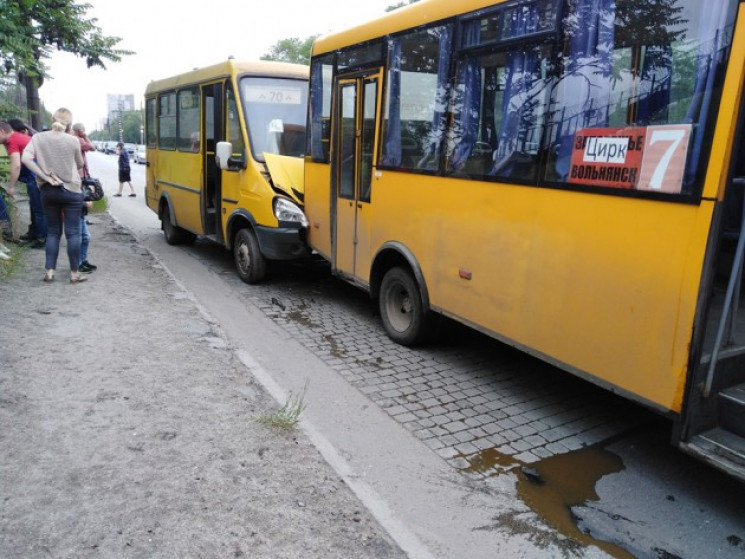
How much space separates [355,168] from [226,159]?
219 centimetres

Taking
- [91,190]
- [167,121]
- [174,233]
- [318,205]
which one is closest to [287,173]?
[318,205]

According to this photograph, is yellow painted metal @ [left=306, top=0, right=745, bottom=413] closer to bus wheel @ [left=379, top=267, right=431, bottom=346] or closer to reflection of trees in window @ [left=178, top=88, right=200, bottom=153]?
bus wheel @ [left=379, top=267, right=431, bottom=346]

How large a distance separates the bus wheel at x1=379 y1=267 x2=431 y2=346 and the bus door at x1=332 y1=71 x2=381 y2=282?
14.7 inches

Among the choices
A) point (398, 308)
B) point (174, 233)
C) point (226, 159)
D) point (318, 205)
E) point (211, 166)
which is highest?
point (226, 159)

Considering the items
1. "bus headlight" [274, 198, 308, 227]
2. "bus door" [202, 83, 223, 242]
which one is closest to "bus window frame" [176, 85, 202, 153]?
"bus door" [202, 83, 223, 242]

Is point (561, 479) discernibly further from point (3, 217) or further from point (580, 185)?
point (3, 217)

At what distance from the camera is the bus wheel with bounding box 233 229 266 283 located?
7723 millimetres

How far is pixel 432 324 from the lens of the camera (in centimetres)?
556

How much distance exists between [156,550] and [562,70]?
11.7ft

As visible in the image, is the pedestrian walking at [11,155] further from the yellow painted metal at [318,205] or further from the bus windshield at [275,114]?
the yellow painted metal at [318,205]

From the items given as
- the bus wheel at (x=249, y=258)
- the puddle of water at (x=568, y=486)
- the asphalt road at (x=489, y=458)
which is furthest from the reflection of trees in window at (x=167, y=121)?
the puddle of water at (x=568, y=486)

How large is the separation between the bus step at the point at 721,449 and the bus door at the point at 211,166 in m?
6.91

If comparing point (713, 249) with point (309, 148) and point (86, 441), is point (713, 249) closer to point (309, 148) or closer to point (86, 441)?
point (86, 441)

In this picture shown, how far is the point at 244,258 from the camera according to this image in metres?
7.98
